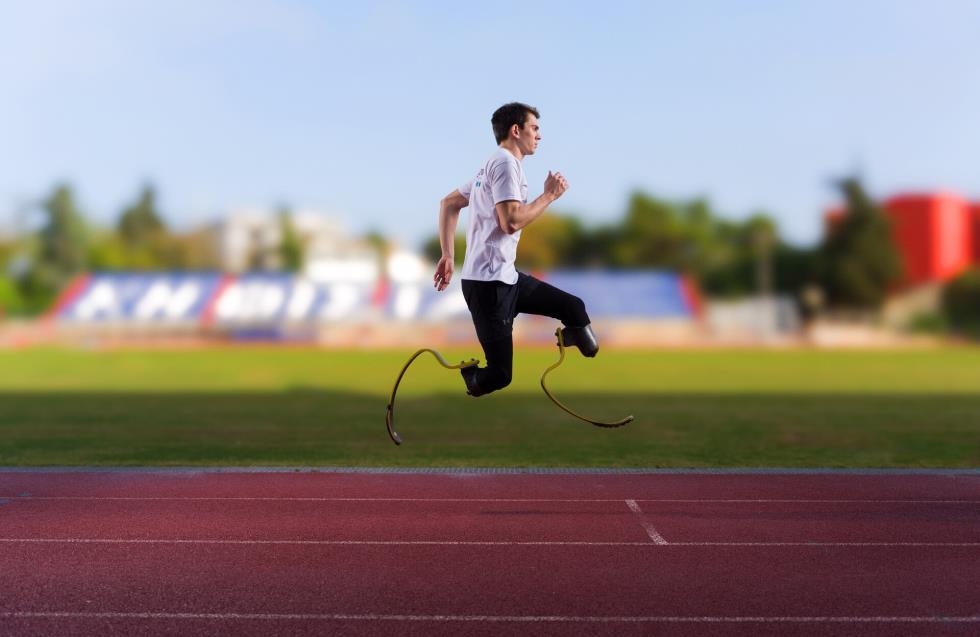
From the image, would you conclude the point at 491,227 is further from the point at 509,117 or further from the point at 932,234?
the point at 932,234

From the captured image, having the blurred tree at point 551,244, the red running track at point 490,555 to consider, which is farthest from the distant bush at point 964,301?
the red running track at point 490,555

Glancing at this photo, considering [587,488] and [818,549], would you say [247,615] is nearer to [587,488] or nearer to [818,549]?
[818,549]

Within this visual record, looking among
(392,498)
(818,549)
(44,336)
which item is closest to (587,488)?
(392,498)

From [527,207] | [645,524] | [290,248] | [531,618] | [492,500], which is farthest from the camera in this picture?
[290,248]

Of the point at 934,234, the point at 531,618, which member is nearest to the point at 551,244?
the point at 934,234

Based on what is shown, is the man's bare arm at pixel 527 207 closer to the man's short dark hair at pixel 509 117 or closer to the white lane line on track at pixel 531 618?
the man's short dark hair at pixel 509 117

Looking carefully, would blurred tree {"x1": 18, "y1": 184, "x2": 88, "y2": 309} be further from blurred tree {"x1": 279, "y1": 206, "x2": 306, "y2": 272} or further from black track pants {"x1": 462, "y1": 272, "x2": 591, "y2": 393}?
black track pants {"x1": 462, "y1": 272, "x2": 591, "y2": 393}

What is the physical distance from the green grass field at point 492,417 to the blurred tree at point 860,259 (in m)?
32.2

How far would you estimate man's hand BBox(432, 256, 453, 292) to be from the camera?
718cm

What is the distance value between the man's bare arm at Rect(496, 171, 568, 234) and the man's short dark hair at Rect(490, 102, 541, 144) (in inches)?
19.2

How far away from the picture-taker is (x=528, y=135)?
679cm

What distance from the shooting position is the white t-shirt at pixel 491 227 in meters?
6.59

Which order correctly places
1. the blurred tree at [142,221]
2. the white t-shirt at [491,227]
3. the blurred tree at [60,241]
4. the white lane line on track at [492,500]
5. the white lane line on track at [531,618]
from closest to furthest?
the white lane line on track at [531,618], the white t-shirt at [491,227], the white lane line on track at [492,500], the blurred tree at [60,241], the blurred tree at [142,221]

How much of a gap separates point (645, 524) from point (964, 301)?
58.8 metres
